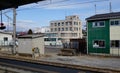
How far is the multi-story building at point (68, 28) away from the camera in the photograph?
417ft

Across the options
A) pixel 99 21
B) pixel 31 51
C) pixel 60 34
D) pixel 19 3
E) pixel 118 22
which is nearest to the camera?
pixel 19 3

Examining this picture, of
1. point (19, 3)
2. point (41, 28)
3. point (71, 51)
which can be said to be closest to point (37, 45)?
point (71, 51)

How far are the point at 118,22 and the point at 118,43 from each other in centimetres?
329

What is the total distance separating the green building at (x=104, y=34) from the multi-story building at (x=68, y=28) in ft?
270

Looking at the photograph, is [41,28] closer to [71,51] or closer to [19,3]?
[71,51]

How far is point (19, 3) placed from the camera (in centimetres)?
1634

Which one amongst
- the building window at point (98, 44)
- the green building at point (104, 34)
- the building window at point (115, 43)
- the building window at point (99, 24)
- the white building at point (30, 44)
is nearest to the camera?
the white building at point (30, 44)

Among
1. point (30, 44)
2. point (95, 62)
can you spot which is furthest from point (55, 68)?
point (30, 44)

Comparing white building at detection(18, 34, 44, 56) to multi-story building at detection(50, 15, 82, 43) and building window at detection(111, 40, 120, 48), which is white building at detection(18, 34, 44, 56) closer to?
building window at detection(111, 40, 120, 48)

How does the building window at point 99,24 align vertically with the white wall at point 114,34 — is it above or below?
above

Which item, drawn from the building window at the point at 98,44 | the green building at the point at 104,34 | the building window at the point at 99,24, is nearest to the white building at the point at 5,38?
the green building at the point at 104,34

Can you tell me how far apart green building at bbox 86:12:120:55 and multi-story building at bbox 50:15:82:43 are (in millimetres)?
82310

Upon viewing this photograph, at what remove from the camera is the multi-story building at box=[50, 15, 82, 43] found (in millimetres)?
127000

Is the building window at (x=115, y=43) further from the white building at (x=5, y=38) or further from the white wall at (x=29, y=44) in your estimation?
the white building at (x=5, y=38)
